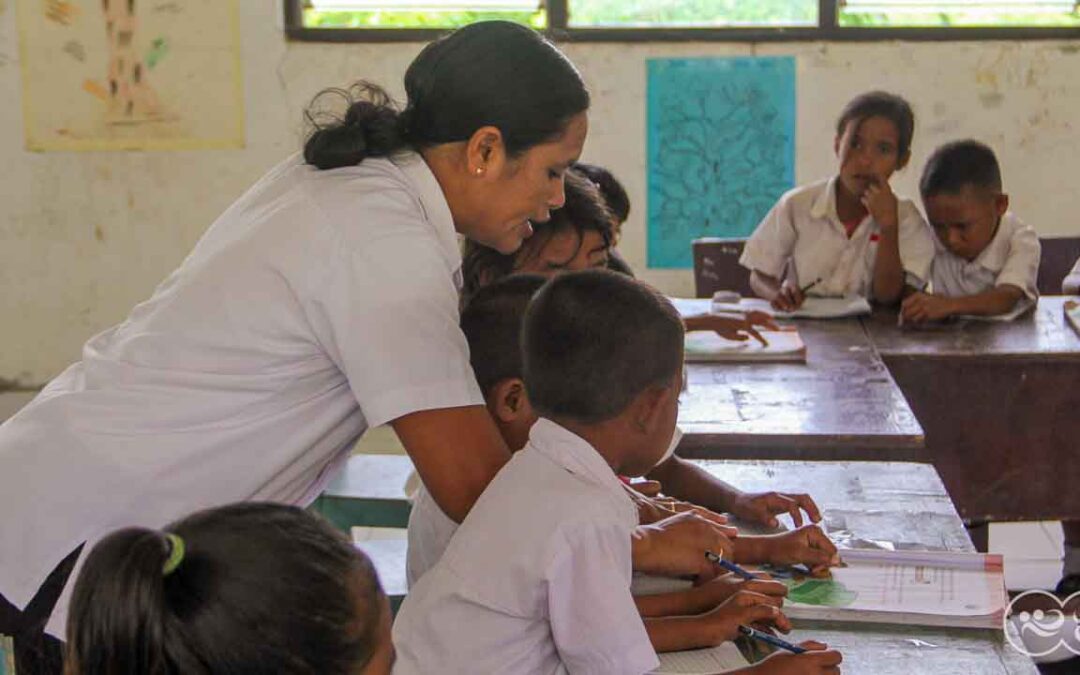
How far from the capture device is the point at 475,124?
141 cm

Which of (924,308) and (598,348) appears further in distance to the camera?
(924,308)

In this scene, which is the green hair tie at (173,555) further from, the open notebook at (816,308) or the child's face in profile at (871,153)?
the child's face in profile at (871,153)

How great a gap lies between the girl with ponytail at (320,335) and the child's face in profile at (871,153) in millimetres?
2192

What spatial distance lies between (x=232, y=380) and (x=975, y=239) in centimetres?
253

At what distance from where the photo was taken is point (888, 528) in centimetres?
169

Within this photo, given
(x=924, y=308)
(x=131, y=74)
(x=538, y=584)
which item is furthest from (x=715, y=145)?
(x=538, y=584)

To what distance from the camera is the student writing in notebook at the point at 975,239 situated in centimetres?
328

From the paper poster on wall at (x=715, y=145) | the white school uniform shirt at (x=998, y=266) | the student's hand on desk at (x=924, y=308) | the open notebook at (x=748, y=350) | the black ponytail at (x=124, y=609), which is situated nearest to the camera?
the black ponytail at (x=124, y=609)

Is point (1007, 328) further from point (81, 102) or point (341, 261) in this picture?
point (81, 102)

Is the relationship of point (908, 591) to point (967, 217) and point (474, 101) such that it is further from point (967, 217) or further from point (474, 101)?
point (967, 217)

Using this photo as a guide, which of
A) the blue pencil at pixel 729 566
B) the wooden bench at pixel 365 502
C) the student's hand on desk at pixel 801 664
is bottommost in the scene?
the wooden bench at pixel 365 502

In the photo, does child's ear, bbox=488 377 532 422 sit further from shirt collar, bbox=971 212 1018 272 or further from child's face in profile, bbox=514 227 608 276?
shirt collar, bbox=971 212 1018 272

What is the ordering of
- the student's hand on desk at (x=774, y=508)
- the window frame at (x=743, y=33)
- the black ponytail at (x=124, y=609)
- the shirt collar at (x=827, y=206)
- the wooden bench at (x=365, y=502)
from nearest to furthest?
the black ponytail at (x=124, y=609), the student's hand on desk at (x=774, y=508), the wooden bench at (x=365, y=502), the shirt collar at (x=827, y=206), the window frame at (x=743, y=33)

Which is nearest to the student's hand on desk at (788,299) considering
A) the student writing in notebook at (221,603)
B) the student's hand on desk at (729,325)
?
the student's hand on desk at (729,325)
